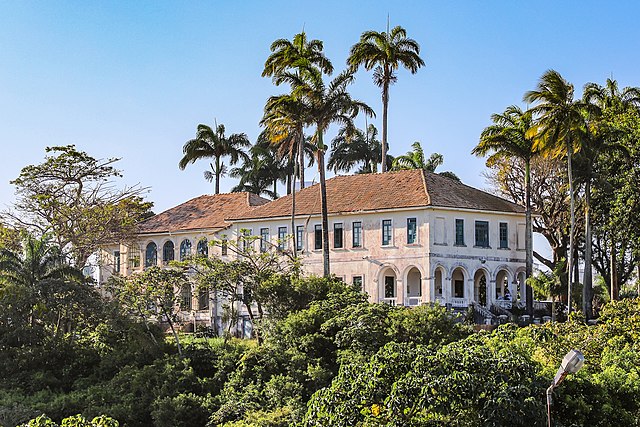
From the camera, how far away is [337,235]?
150 feet

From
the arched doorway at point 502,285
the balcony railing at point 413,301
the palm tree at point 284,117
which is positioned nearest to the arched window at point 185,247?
the palm tree at point 284,117

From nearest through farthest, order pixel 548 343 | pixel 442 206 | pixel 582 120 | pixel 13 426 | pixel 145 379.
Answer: pixel 548 343
pixel 13 426
pixel 145 379
pixel 582 120
pixel 442 206

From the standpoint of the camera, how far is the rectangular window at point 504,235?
1774 inches

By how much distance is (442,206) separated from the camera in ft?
141

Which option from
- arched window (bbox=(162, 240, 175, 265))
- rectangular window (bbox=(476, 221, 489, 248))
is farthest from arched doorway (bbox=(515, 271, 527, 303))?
arched window (bbox=(162, 240, 175, 265))

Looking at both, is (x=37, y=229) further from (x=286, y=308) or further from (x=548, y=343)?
(x=548, y=343)

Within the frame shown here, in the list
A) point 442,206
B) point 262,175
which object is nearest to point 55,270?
point 442,206

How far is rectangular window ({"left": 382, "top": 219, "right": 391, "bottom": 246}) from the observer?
144ft

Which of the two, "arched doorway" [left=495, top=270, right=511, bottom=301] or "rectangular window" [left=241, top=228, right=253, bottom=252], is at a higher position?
"rectangular window" [left=241, top=228, right=253, bottom=252]

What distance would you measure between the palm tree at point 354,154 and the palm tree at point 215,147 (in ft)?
19.4

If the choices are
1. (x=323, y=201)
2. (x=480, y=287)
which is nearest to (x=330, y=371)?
(x=323, y=201)

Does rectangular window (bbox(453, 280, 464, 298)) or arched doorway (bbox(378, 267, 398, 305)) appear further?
rectangular window (bbox(453, 280, 464, 298))

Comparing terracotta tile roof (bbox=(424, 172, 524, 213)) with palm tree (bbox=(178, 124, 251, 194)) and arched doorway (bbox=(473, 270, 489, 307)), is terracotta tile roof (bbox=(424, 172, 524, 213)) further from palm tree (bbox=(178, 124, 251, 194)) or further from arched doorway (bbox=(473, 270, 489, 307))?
palm tree (bbox=(178, 124, 251, 194))

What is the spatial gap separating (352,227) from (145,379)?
1623cm
